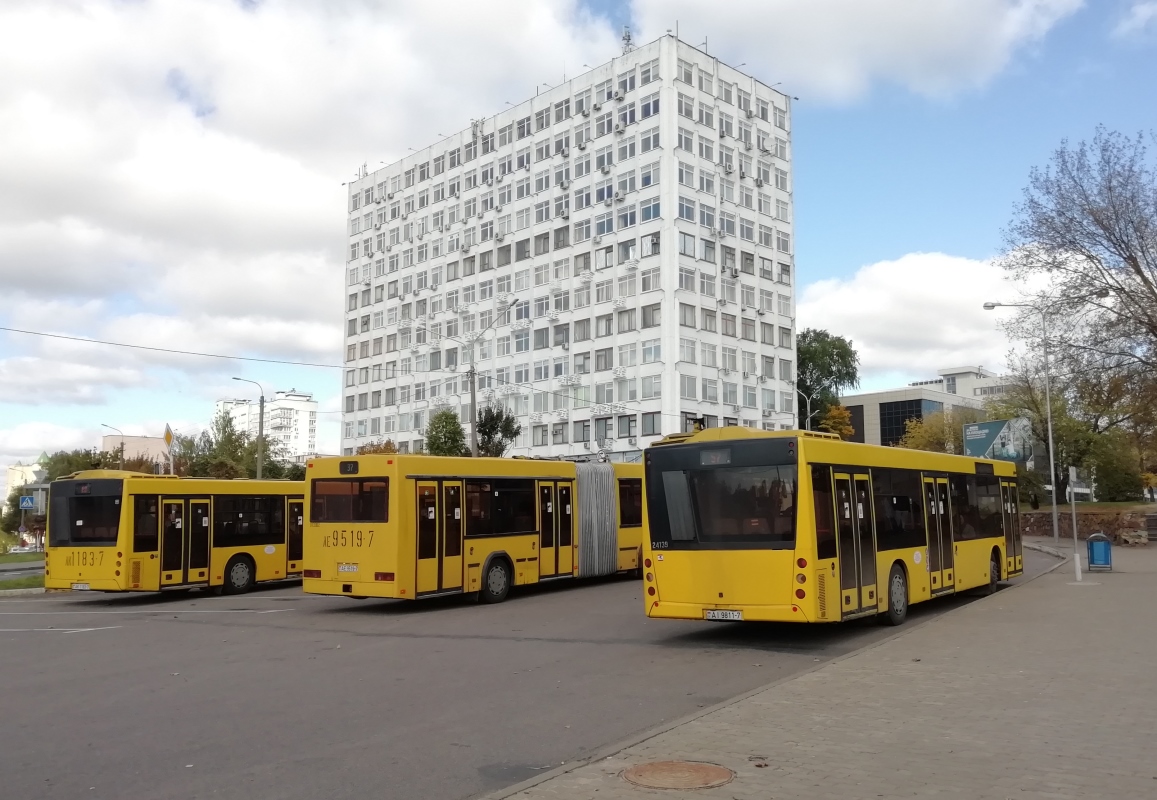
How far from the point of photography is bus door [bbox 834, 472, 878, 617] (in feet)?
46.8

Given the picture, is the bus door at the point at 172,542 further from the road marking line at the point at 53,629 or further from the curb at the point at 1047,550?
the curb at the point at 1047,550

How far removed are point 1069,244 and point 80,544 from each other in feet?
97.6

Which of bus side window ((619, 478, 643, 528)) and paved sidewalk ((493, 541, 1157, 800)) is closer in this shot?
paved sidewalk ((493, 541, 1157, 800))

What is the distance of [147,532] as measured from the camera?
22.3 meters

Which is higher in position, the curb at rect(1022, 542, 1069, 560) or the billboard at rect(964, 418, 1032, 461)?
the billboard at rect(964, 418, 1032, 461)

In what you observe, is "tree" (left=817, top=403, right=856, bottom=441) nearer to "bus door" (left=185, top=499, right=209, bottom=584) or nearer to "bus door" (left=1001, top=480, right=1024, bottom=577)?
"bus door" (left=1001, top=480, right=1024, bottom=577)

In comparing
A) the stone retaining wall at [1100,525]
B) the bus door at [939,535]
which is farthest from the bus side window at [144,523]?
the stone retaining wall at [1100,525]

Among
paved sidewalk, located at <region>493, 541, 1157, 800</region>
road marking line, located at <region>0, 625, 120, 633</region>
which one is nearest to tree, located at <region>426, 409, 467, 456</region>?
road marking line, located at <region>0, 625, 120, 633</region>

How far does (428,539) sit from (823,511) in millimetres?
8235

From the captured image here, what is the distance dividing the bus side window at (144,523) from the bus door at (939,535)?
1604 centimetres

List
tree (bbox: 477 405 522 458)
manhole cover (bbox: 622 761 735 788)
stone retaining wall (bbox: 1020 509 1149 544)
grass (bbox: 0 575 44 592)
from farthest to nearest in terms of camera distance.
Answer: tree (bbox: 477 405 522 458) < stone retaining wall (bbox: 1020 509 1149 544) < grass (bbox: 0 575 44 592) < manhole cover (bbox: 622 761 735 788)

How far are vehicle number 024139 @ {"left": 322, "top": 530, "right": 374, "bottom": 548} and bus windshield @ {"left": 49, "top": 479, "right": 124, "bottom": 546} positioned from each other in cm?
565

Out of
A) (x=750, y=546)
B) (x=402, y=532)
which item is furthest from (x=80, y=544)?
(x=750, y=546)

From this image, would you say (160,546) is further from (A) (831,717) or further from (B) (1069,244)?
(B) (1069,244)
